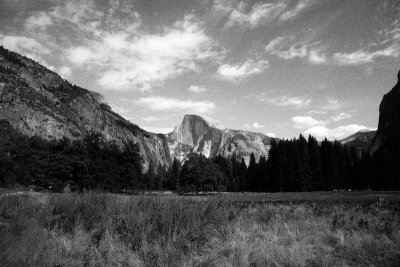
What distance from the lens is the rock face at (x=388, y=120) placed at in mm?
136625

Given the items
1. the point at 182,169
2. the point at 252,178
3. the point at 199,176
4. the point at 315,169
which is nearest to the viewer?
the point at 199,176

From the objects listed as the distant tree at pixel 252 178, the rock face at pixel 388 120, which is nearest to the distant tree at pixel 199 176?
the distant tree at pixel 252 178

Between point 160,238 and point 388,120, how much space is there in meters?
181

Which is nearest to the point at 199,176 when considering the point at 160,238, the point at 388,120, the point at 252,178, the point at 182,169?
the point at 182,169

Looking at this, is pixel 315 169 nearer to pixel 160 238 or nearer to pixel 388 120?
pixel 160 238

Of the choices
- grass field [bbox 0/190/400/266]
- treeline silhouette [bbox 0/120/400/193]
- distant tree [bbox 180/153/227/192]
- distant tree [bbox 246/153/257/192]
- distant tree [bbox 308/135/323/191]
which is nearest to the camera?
grass field [bbox 0/190/400/266]

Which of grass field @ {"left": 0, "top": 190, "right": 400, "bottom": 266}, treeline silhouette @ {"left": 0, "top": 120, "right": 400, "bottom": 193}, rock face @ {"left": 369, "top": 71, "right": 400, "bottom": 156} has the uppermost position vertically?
rock face @ {"left": 369, "top": 71, "right": 400, "bottom": 156}

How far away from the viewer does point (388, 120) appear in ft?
517

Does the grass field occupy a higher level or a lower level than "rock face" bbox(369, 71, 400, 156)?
lower

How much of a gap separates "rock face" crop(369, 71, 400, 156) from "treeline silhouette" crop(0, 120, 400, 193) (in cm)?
4419

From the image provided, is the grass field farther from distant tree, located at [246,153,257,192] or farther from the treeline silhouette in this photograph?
distant tree, located at [246,153,257,192]

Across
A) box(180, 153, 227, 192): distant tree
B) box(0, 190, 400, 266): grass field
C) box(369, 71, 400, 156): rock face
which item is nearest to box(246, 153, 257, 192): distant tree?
box(180, 153, 227, 192): distant tree

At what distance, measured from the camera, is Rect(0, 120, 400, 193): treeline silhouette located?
1994 inches

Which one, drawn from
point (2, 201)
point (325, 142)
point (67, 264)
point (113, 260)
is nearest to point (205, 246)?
point (113, 260)
